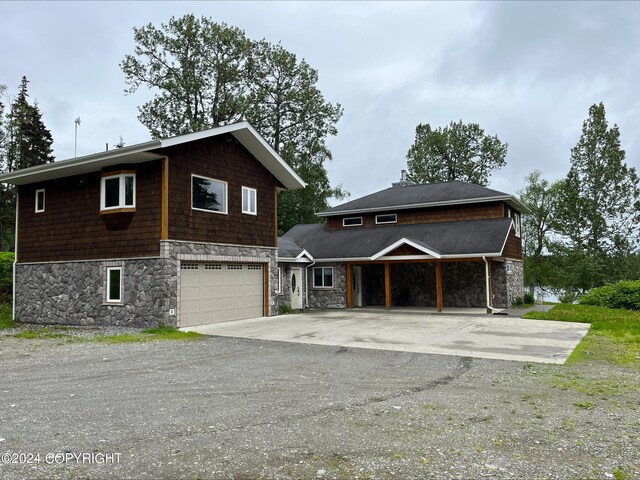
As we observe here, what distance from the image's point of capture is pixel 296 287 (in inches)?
856

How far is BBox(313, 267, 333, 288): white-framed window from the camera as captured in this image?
22.5m

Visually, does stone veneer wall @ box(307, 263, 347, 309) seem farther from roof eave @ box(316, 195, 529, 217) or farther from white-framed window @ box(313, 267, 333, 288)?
roof eave @ box(316, 195, 529, 217)

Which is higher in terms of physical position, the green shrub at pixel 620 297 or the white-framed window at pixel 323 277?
the white-framed window at pixel 323 277

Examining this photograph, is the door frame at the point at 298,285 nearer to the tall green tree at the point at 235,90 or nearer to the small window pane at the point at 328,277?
the small window pane at the point at 328,277

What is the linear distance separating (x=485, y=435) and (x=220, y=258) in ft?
39.4

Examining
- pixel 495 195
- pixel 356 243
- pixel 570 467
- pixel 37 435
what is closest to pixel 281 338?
pixel 37 435

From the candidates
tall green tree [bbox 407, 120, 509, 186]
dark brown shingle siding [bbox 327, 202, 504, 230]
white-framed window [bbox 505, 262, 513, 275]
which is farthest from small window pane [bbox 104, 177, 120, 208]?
tall green tree [bbox 407, 120, 509, 186]

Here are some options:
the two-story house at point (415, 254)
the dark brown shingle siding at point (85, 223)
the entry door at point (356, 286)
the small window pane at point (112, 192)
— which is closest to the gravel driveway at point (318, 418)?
the dark brown shingle siding at point (85, 223)

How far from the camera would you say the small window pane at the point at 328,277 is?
883 inches

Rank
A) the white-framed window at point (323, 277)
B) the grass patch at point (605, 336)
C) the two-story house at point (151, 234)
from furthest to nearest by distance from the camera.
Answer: the white-framed window at point (323, 277)
the two-story house at point (151, 234)
the grass patch at point (605, 336)

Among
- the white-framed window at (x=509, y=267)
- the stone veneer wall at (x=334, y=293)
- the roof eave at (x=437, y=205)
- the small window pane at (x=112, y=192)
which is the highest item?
the roof eave at (x=437, y=205)

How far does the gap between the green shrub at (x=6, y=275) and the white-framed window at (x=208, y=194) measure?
34.8ft

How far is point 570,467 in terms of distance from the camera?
13.4 feet

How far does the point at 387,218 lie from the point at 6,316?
1688 cm
